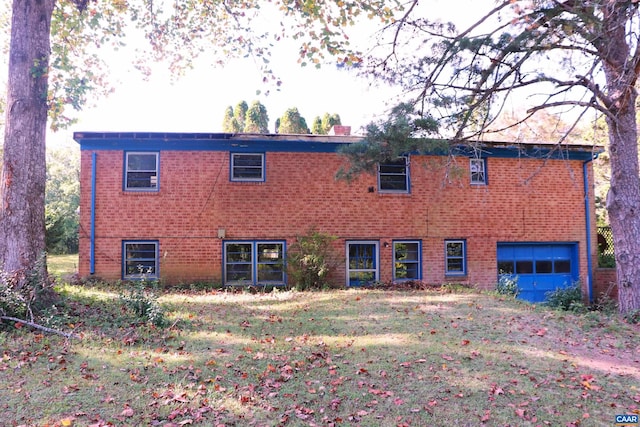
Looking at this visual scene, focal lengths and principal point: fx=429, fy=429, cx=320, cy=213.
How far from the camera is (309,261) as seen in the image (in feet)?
40.7

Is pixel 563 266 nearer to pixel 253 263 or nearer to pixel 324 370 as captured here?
pixel 253 263

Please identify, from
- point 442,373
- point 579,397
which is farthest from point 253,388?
point 579,397

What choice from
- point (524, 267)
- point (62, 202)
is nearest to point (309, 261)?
point (524, 267)

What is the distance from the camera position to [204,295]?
38.4 ft

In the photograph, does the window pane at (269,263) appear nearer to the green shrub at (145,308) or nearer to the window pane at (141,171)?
the window pane at (141,171)

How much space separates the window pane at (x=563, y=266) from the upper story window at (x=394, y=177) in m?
5.96

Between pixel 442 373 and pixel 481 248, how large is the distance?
964 cm

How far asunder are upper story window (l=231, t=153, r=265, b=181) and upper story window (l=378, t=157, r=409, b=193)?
3882 millimetres

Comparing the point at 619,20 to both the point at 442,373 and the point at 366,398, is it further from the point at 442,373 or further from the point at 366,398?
the point at 366,398

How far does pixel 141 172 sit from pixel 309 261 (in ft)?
19.3

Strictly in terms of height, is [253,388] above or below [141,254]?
below

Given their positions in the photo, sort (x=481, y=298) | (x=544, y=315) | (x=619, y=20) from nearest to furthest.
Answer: (x=619, y=20) < (x=544, y=315) < (x=481, y=298)

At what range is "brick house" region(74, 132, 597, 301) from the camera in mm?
12992

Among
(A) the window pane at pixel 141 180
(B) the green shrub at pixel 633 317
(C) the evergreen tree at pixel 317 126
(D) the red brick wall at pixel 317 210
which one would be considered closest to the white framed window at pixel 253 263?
(D) the red brick wall at pixel 317 210
